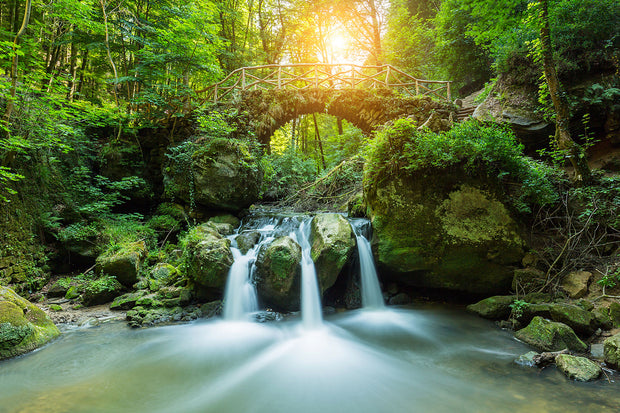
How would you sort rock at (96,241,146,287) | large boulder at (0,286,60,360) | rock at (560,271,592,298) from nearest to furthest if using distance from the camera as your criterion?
large boulder at (0,286,60,360) → rock at (560,271,592,298) → rock at (96,241,146,287)

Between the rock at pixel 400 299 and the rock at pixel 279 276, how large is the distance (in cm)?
203

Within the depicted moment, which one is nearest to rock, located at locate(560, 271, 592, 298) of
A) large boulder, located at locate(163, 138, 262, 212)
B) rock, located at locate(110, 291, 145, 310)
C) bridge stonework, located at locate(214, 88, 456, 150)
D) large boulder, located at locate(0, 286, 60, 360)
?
bridge stonework, located at locate(214, 88, 456, 150)

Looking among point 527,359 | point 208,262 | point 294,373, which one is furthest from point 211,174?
point 527,359

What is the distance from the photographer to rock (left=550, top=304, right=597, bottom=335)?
146 inches

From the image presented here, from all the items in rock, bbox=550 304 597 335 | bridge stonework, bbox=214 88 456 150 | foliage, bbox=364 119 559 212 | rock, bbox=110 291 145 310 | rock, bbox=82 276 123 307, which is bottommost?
rock, bbox=550 304 597 335

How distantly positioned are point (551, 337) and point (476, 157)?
3161 millimetres

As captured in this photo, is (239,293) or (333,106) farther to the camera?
(333,106)

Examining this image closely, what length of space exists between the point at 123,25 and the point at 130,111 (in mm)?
2558

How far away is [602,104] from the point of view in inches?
228

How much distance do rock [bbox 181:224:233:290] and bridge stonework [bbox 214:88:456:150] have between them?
5688mm

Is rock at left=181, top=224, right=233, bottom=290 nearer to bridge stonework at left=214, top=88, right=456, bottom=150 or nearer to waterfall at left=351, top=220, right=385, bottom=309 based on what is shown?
waterfall at left=351, top=220, right=385, bottom=309

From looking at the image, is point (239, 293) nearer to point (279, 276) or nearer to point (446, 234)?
point (279, 276)

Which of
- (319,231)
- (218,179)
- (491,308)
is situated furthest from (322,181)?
(491,308)

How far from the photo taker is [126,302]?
17.3 feet
